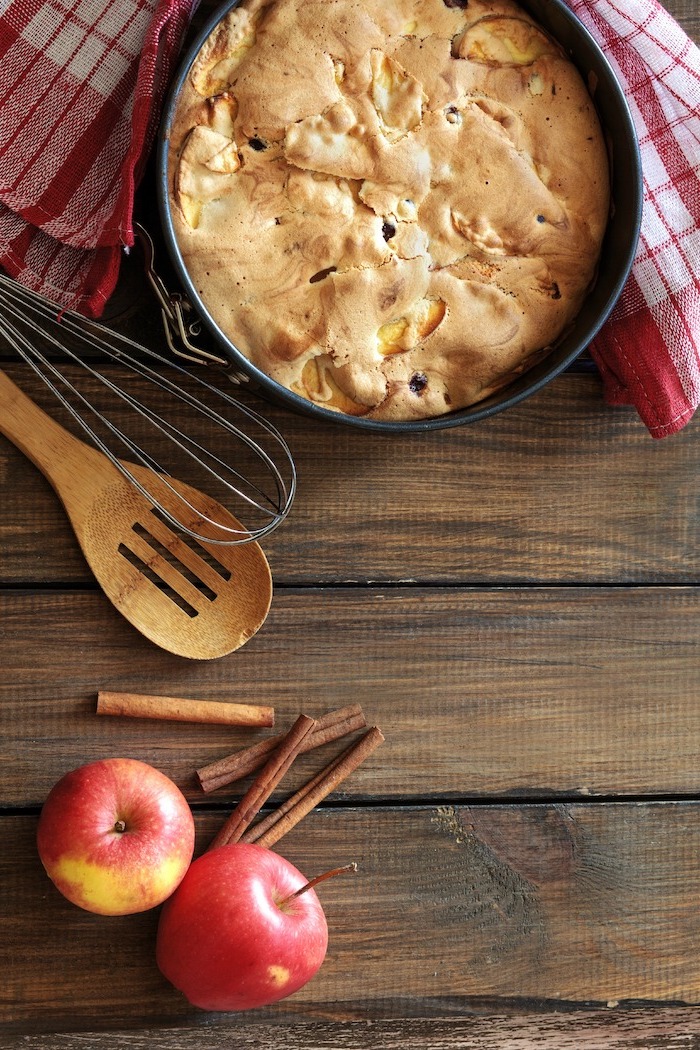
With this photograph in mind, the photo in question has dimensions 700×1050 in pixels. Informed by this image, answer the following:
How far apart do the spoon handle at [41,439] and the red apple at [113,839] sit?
27 centimetres

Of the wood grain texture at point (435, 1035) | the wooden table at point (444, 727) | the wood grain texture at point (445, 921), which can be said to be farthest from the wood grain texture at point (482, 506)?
the wood grain texture at point (435, 1035)

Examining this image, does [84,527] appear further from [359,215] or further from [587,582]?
[587,582]

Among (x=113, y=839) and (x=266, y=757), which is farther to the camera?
(x=266, y=757)

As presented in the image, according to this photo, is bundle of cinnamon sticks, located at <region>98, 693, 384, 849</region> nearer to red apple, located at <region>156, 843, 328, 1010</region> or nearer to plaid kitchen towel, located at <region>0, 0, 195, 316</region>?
red apple, located at <region>156, 843, 328, 1010</region>

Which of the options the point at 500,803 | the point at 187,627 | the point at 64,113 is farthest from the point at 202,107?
the point at 500,803

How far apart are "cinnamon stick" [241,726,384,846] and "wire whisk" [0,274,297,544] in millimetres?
228

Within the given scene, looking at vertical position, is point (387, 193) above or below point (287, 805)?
above

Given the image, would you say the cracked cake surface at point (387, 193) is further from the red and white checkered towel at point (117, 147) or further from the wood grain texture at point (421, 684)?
the wood grain texture at point (421, 684)

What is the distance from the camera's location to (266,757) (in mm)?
923

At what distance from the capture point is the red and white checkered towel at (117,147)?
822 millimetres

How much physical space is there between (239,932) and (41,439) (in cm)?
47

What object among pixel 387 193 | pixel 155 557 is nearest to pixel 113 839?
pixel 155 557

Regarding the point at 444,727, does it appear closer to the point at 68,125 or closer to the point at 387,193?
the point at 387,193

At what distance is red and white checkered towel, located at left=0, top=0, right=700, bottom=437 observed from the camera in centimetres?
82
